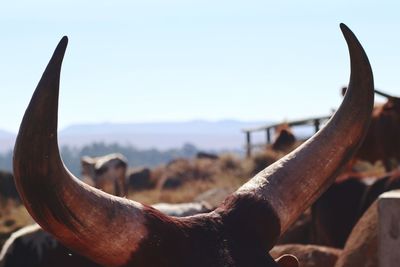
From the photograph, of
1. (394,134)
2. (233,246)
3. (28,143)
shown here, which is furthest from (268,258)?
(394,134)

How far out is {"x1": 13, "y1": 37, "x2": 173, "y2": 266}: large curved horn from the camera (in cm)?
306

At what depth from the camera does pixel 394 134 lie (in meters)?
15.6

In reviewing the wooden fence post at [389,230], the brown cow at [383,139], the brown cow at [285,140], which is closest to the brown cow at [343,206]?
the brown cow at [383,139]

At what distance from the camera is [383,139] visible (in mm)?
15836

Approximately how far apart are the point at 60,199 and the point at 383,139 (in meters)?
13.1

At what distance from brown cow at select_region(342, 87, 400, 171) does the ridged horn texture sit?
36.2 feet

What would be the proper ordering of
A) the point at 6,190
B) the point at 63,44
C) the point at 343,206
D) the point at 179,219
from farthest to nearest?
the point at 6,190 → the point at 343,206 → the point at 179,219 → the point at 63,44

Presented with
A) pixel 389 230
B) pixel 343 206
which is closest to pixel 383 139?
pixel 343 206

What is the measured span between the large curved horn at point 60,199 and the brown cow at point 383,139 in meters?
12.0

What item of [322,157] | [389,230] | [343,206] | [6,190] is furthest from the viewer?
[6,190]

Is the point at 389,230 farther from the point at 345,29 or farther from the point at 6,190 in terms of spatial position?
the point at 6,190

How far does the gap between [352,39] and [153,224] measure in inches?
49.1

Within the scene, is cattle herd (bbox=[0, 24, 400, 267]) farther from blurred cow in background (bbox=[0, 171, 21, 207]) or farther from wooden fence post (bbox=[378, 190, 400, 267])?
blurred cow in background (bbox=[0, 171, 21, 207])

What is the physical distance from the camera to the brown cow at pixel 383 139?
50.9 feet
